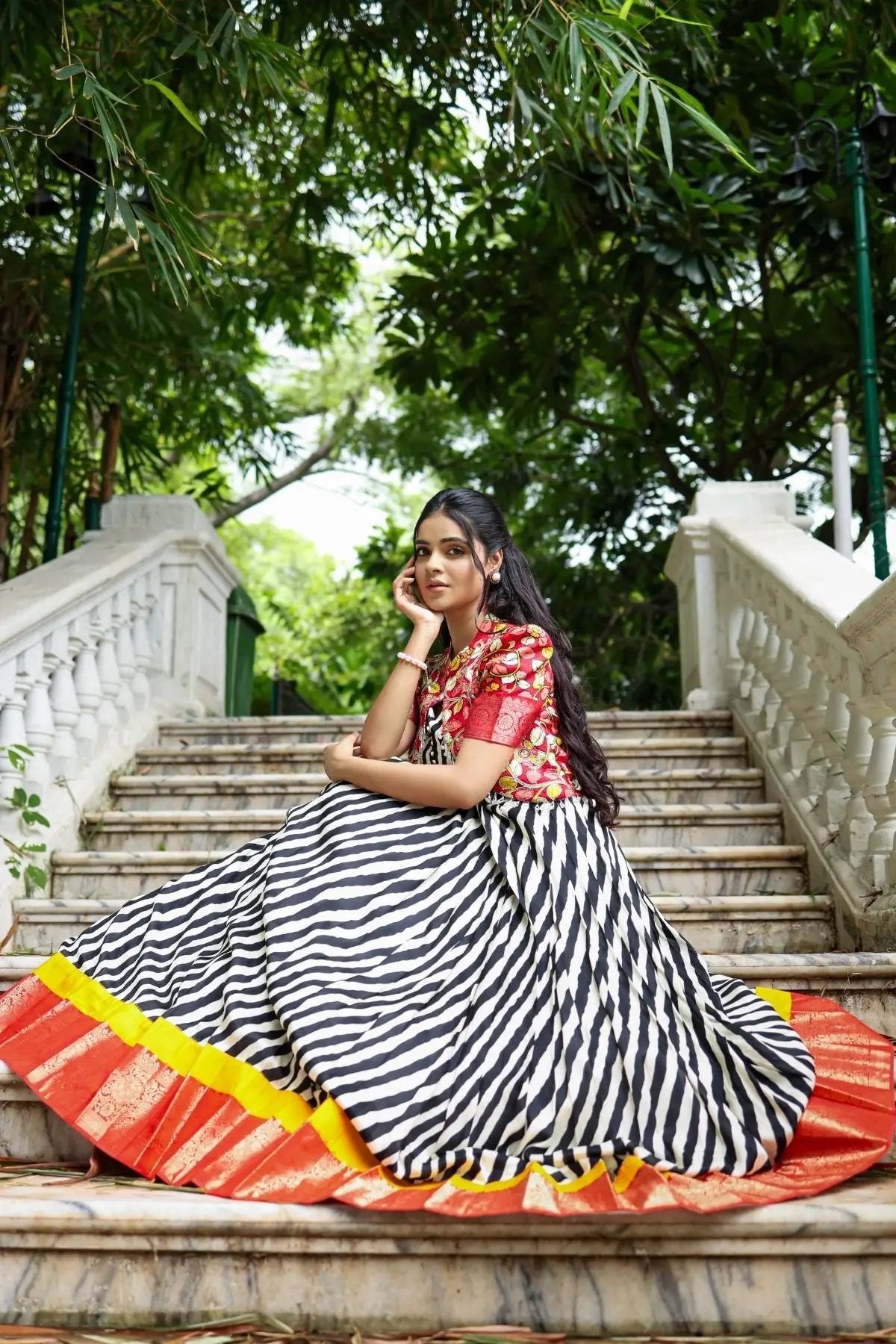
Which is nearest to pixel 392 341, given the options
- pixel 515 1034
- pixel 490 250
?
pixel 490 250

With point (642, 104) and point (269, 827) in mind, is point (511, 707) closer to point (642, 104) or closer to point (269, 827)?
point (642, 104)

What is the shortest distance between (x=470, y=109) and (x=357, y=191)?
161 centimetres

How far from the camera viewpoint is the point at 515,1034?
69.6 inches

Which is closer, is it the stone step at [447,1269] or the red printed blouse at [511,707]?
the stone step at [447,1269]

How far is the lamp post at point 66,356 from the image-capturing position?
4.20m

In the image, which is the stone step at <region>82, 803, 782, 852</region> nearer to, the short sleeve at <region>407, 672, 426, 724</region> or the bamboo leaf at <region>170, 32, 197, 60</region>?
the short sleeve at <region>407, 672, 426, 724</region>

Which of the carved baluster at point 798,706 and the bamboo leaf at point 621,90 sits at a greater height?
the bamboo leaf at point 621,90

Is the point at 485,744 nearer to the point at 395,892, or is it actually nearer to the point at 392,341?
the point at 395,892

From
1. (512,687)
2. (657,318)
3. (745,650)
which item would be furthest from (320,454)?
(512,687)

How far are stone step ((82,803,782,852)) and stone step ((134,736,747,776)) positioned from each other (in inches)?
15.8

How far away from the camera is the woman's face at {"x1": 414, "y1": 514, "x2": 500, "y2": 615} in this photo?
7.40ft

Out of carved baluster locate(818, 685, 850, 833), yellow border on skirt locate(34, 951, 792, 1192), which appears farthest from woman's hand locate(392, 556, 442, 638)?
carved baluster locate(818, 685, 850, 833)

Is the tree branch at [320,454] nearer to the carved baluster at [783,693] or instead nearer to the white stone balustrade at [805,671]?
the white stone balustrade at [805,671]

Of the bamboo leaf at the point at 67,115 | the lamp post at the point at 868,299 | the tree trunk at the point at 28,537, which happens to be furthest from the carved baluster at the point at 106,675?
the lamp post at the point at 868,299
